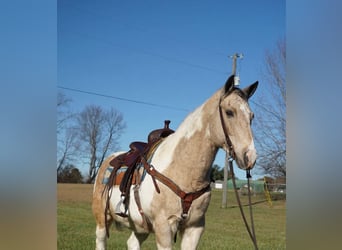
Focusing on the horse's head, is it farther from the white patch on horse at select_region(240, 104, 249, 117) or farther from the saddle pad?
the saddle pad

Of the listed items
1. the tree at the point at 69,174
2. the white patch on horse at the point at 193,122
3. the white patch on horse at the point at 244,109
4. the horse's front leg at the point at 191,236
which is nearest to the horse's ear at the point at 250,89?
the white patch on horse at the point at 244,109

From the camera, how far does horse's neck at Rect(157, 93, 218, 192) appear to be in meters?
2.02

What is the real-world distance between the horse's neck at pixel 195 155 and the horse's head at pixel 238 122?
0.42ft

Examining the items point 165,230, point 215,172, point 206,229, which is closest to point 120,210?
point 165,230

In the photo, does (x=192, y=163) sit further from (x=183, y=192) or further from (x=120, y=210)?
(x=120, y=210)

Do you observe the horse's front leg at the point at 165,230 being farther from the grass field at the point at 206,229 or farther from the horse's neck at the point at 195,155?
the grass field at the point at 206,229

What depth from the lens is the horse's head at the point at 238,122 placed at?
1776 mm

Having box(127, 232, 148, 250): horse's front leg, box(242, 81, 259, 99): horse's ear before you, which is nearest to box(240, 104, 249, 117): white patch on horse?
box(242, 81, 259, 99): horse's ear

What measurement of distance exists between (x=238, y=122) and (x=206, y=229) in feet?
Result: 13.2

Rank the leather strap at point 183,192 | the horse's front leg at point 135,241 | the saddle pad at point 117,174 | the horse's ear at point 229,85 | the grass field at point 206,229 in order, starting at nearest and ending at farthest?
the horse's ear at point 229,85 → the leather strap at point 183,192 → the saddle pad at point 117,174 → the horse's front leg at point 135,241 → the grass field at point 206,229

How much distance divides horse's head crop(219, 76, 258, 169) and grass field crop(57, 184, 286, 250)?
1788 millimetres
